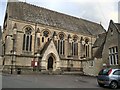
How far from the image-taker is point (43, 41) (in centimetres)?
3400

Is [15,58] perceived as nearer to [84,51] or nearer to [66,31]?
[66,31]

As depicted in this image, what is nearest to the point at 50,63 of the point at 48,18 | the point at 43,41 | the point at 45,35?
the point at 43,41

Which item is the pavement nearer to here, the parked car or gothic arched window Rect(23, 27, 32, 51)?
the parked car

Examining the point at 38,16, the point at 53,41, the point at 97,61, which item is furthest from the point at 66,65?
the point at 38,16

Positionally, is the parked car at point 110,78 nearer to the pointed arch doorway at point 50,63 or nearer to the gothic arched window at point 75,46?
the pointed arch doorway at point 50,63

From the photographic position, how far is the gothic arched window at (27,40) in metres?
32.1

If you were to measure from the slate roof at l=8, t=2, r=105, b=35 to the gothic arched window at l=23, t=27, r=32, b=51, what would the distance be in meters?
2.25

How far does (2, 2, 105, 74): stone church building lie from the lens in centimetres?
3028

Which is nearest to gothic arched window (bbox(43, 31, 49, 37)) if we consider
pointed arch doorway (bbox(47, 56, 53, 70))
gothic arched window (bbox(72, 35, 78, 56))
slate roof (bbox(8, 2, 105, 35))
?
slate roof (bbox(8, 2, 105, 35))

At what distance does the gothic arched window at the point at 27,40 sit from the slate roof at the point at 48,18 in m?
2.25

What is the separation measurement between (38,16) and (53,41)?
721 centimetres

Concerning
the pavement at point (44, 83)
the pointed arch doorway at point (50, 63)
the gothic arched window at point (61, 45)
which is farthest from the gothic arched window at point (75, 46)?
the pavement at point (44, 83)

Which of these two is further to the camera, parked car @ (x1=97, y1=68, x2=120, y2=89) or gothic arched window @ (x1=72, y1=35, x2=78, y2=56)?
gothic arched window @ (x1=72, y1=35, x2=78, y2=56)

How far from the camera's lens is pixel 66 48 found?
36.8 metres
